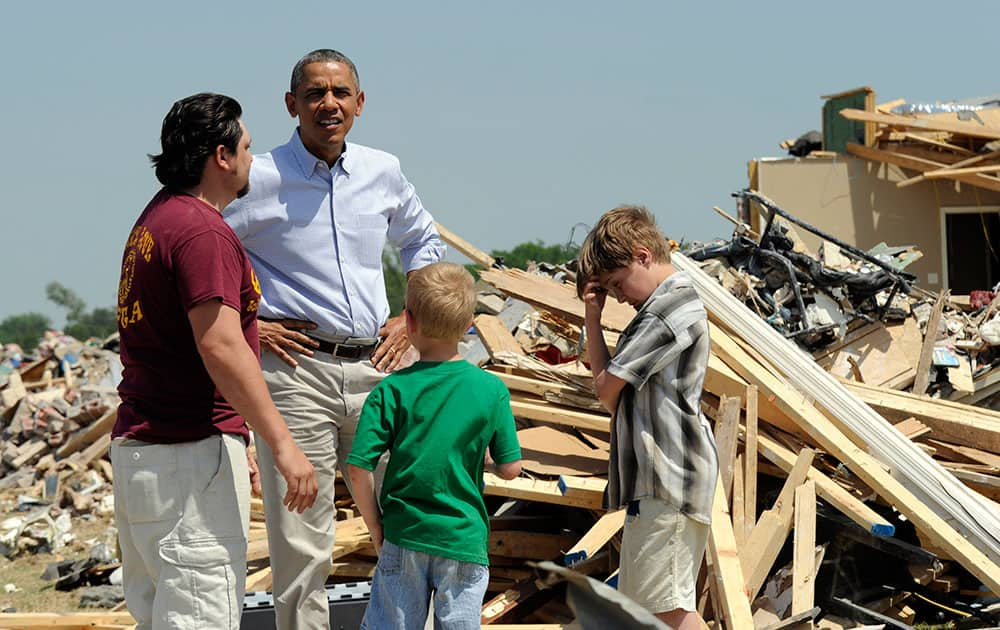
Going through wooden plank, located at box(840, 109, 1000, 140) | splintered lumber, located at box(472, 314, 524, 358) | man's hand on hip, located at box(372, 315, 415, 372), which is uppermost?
wooden plank, located at box(840, 109, 1000, 140)

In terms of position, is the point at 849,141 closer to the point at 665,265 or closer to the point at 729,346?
the point at 729,346

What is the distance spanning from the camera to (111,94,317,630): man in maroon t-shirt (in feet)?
10.2

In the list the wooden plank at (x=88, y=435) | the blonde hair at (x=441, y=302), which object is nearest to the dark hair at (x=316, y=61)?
the blonde hair at (x=441, y=302)

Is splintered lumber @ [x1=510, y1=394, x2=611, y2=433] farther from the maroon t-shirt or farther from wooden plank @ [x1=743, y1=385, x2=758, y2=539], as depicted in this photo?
the maroon t-shirt

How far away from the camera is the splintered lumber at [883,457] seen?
530 centimetres

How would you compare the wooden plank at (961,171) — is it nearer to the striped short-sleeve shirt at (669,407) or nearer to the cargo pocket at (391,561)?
the striped short-sleeve shirt at (669,407)

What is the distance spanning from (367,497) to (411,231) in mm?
1548

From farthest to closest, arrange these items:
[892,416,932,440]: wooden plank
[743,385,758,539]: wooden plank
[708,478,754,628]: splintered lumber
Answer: [892,416,932,440]: wooden plank → [743,385,758,539]: wooden plank → [708,478,754,628]: splintered lumber

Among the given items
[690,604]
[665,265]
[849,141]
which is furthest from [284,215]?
[849,141]

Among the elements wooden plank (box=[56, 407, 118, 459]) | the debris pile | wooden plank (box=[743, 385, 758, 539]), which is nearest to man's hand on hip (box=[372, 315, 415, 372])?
wooden plank (box=[743, 385, 758, 539])

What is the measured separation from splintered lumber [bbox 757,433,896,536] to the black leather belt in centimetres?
252

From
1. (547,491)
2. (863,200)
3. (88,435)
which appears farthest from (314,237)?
(863,200)

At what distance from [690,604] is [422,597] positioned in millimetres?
971

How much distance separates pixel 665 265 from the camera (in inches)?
147
